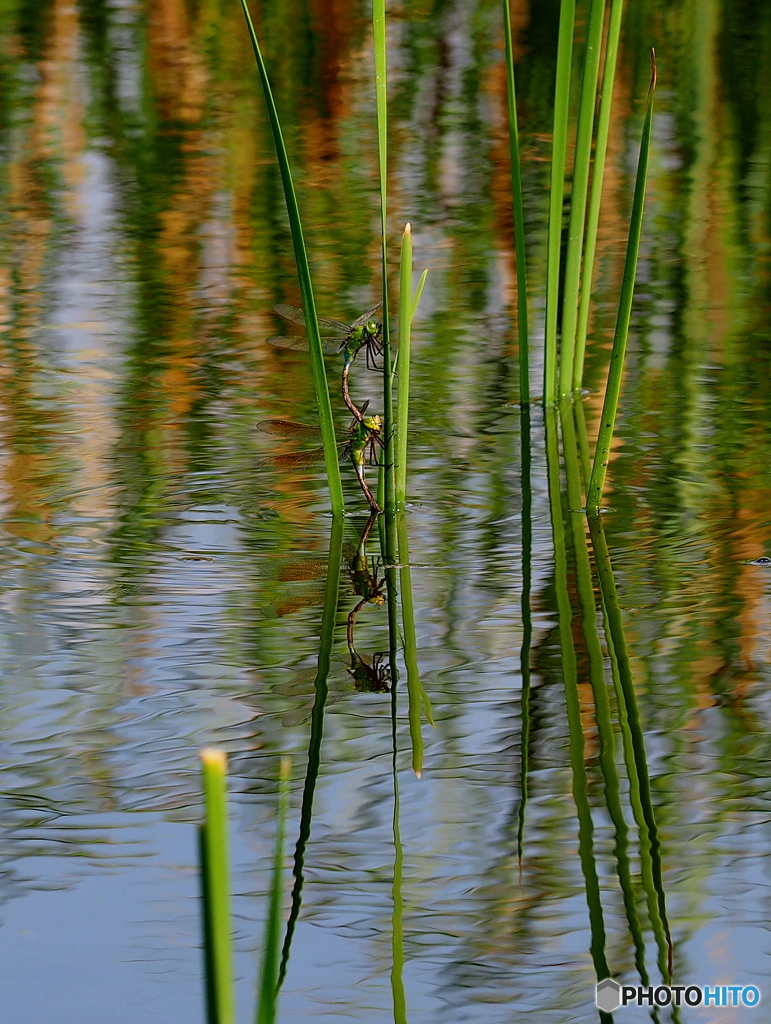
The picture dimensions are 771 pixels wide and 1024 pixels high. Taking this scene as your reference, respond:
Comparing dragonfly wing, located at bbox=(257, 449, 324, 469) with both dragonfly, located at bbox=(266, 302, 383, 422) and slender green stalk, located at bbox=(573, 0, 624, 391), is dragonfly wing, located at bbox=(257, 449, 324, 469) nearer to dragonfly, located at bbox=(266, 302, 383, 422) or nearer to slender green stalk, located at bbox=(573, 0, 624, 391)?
dragonfly, located at bbox=(266, 302, 383, 422)

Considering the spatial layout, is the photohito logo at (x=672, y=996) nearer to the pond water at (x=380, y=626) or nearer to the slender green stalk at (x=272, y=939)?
the pond water at (x=380, y=626)

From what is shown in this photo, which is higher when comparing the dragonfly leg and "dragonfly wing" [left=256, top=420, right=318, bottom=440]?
the dragonfly leg

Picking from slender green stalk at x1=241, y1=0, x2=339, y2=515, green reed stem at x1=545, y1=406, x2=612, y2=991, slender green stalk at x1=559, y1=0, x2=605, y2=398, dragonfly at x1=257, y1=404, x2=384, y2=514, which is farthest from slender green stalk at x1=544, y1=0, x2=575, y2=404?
slender green stalk at x1=241, y1=0, x2=339, y2=515

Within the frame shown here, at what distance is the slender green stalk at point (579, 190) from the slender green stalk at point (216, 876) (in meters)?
1.86

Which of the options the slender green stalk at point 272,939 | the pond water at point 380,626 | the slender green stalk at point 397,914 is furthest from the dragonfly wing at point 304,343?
the slender green stalk at point 272,939

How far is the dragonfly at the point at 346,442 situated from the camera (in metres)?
2.14

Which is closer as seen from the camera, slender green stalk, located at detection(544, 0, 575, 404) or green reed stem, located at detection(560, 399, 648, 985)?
green reed stem, located at detection(560, 399, 648, 985)

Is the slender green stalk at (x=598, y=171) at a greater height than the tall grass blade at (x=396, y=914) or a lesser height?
greater

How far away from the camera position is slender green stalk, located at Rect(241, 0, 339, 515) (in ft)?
5.94

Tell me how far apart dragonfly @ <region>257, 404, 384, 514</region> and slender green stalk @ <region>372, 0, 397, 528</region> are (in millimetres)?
50

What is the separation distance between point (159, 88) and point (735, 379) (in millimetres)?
3754

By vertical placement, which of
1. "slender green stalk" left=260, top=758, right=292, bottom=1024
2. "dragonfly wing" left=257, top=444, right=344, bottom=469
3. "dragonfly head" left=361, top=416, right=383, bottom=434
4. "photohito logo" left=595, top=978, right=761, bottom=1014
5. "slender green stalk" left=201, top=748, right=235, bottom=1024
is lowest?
"photohito logo" left=595, top=978, right=761, bottom=1014

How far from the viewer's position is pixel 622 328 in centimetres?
194

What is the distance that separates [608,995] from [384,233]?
1.05m
